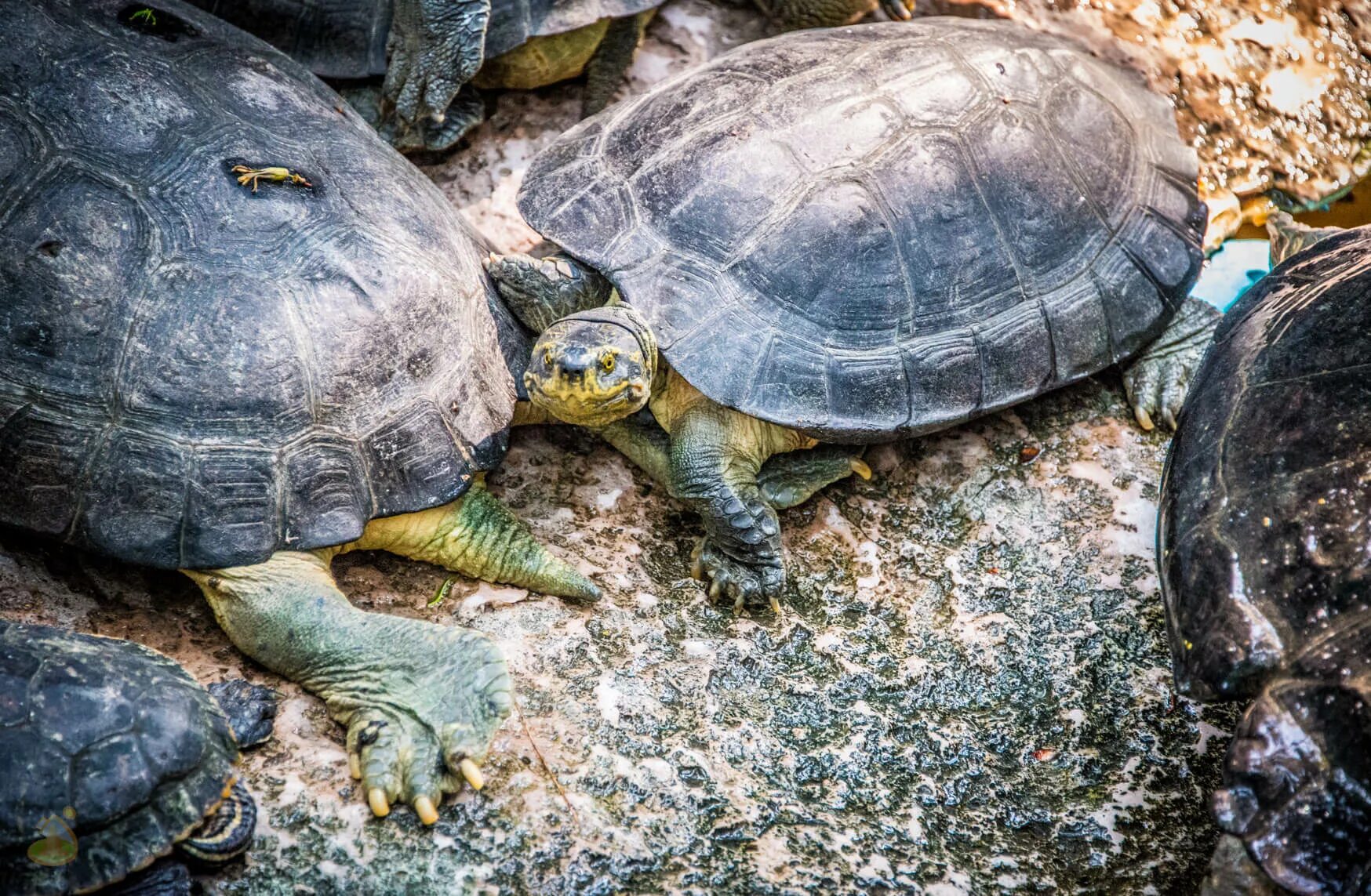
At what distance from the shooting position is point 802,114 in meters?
4.34

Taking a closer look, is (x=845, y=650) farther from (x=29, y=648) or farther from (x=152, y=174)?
(x=152, y=174)

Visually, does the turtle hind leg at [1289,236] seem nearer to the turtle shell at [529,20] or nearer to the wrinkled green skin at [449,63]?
the wrinkled green skin at [449,63]

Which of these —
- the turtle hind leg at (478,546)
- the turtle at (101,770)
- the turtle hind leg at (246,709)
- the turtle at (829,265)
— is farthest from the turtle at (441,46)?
the turtle at (101,770)

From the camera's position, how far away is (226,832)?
284 centimetres

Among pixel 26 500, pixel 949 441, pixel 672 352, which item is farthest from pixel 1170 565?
pixel 26 500

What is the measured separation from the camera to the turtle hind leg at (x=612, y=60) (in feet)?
17.4

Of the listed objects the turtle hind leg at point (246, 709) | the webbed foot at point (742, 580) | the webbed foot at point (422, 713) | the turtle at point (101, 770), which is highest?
the turtle at point (101, 770)

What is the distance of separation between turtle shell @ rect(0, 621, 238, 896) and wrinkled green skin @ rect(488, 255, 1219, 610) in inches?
60.2

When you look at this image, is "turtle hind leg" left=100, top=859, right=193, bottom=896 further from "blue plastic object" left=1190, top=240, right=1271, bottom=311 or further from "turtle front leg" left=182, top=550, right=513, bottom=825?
"blue plastic object" left=1190, top=240, right=1271, bottom=311

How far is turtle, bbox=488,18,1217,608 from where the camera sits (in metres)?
4.03

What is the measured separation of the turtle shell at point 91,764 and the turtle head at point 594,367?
4.76 ft

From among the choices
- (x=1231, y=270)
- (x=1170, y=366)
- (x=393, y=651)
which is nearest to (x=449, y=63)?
(x=393, y=651)

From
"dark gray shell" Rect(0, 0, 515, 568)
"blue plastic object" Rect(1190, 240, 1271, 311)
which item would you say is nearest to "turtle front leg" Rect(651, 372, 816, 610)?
"dark gray shell" Rect(0, 0, 515, 568)

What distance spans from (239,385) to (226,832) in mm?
1257
